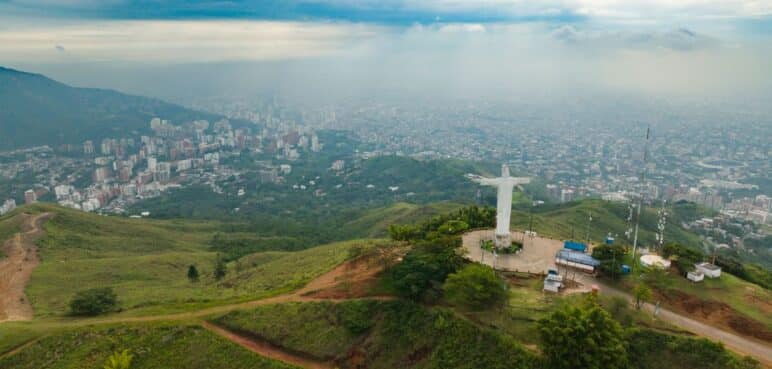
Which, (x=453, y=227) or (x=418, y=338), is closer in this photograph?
(x=418, y=338)

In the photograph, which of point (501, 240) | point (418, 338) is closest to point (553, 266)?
point (501, 240)

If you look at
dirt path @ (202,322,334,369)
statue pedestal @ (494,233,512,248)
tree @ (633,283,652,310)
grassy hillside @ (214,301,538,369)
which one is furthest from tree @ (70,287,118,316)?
tree @ (633,283,652,310)

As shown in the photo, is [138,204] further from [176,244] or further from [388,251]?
[388,251]

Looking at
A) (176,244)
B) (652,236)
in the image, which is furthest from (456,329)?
(176,244)

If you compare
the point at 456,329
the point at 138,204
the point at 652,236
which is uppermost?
the point at 456,329

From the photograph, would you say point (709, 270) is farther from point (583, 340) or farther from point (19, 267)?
point (19, 267)

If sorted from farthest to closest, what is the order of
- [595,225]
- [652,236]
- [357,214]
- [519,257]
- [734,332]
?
[357,214], [595,225], [652,236], [519,257], [734,332]
